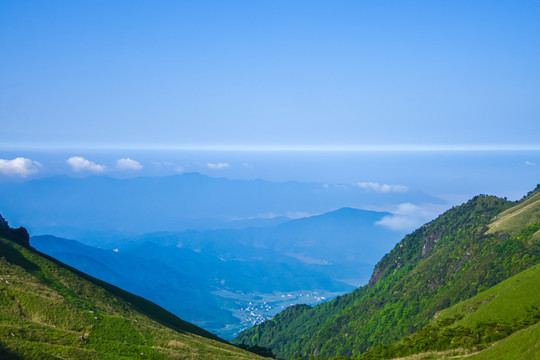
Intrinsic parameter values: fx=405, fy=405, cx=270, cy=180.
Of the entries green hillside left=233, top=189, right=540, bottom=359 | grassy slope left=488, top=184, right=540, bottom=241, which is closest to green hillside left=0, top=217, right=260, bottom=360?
green hillside left=233, top=189, right=540, bottom=359

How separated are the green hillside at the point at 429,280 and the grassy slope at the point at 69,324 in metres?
47.9

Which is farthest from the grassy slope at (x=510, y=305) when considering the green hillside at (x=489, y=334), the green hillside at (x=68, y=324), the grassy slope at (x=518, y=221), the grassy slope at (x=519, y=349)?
the grassy slope at (x=518, y=221)

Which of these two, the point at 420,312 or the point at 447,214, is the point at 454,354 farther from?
the point at 447,214

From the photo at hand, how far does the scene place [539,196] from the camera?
139m

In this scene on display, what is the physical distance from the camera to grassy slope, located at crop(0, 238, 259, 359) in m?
39.2

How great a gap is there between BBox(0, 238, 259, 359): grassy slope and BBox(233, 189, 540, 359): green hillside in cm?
4791

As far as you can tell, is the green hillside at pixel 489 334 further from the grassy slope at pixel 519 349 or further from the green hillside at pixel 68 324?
the green hillside at pixel 68 324

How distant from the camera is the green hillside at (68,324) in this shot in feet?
129

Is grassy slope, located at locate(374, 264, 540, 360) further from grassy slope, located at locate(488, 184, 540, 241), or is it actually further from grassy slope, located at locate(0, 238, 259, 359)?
grassy slope, located at locate(488, 184, 540, 241)

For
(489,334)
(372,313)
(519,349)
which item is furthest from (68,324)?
(372,313)

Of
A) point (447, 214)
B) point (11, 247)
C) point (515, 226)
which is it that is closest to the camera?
point (11, 247)

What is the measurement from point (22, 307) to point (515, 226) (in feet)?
421

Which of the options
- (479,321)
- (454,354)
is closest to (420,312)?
(479,321)

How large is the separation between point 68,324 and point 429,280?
124 m
